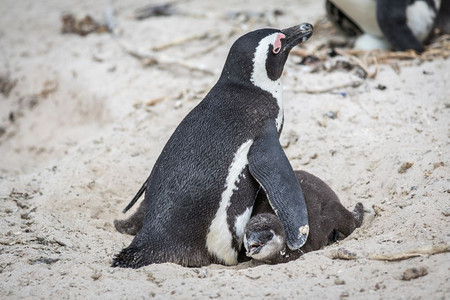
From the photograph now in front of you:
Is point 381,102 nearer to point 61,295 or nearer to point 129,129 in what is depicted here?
point 129,129

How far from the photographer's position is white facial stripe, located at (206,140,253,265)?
3.27m

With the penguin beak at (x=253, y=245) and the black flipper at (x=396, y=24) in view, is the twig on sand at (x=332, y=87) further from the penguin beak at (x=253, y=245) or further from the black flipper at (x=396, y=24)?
the penguin beak at (x=253, y=245)

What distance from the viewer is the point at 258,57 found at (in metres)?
3.52

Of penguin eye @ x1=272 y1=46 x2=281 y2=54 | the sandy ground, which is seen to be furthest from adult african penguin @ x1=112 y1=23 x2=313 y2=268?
the sandy ground

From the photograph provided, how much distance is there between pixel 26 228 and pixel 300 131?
212 cm

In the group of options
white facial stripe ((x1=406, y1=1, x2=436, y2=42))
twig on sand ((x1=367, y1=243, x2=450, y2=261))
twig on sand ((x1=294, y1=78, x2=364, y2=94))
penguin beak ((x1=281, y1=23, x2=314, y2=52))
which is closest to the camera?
twig on sand ((x1=367, y1=243, x2=450, y2=261))

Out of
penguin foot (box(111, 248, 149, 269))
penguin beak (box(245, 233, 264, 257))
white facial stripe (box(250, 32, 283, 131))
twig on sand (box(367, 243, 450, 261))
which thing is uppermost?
white facial stripe (box(250, 32, 283, 131))

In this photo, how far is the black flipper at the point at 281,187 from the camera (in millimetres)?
3129

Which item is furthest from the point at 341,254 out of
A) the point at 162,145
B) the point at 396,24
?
the point at 396,24

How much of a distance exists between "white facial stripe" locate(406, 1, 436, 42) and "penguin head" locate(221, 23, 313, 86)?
288cm

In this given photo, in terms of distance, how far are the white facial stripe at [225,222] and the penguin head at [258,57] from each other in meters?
0.45

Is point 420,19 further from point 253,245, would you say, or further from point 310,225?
point 253,245

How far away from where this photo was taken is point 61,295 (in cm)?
281

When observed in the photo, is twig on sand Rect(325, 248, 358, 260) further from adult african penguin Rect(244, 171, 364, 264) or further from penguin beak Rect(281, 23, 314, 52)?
penguin beak Rect(281, 23, 314, 52)
